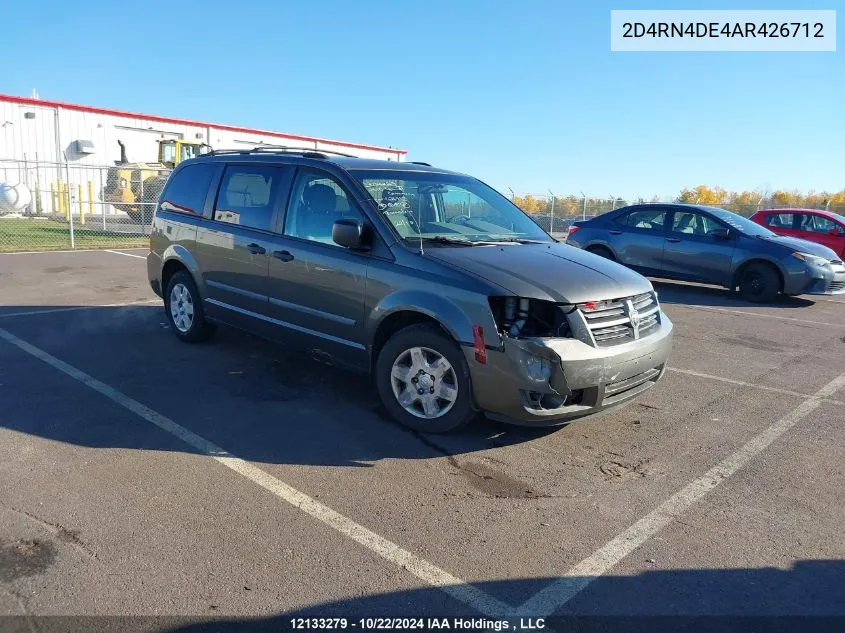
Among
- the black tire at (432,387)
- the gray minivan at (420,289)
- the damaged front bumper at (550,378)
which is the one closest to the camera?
the damaged front bumper at (550,378)

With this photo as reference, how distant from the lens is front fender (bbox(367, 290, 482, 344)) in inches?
162

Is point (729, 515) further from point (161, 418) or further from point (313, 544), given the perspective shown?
point (161, 418)

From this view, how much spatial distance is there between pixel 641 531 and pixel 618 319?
1.47 metres

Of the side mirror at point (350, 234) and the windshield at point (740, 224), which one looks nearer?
the side mirror at point (350, 234)

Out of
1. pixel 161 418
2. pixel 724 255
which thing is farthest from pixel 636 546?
pixel 724 255

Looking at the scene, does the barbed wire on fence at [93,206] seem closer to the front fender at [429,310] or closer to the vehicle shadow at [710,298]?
the vehicle shadow at [710,298]

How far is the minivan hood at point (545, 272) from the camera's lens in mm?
4109

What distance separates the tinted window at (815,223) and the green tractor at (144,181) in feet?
59.8

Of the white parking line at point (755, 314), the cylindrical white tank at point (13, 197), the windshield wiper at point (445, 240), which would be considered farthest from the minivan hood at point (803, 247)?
the cylindrical white tank at point (13, 197)

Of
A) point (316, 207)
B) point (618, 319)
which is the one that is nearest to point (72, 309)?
point (316, 207)

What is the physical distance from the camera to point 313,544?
309cm

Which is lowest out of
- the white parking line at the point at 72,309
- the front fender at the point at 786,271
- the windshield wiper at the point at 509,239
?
the white parking line at the point at 72,309

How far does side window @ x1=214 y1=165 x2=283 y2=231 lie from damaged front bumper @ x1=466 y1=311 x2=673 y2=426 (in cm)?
247

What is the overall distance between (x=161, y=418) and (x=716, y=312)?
27.2 ft
